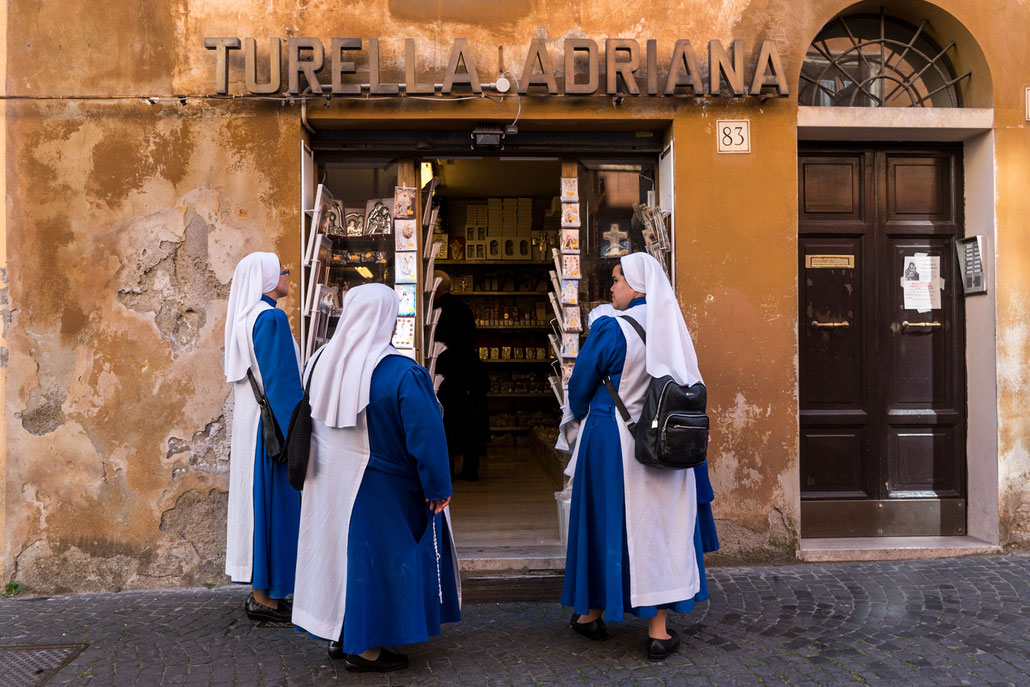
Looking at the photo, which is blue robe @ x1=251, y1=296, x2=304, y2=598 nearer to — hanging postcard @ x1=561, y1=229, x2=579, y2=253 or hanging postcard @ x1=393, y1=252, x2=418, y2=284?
hanging postcard @ x1=393, y1=252, x2=418, y2=284

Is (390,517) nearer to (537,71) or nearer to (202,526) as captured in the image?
(202,526)

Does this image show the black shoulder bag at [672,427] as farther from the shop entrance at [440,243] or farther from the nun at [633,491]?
the shop entrance at [440,243]

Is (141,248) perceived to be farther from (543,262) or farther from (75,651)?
(543,262)

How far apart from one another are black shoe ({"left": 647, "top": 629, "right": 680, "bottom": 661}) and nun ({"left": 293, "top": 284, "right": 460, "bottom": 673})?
1.15m

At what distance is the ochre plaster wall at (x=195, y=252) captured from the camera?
18.7ft

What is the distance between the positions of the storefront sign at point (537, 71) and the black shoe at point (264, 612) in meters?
3.26

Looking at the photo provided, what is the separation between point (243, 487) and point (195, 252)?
1.80 m

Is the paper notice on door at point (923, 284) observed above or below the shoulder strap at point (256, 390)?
above

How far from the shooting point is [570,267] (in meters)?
6.45

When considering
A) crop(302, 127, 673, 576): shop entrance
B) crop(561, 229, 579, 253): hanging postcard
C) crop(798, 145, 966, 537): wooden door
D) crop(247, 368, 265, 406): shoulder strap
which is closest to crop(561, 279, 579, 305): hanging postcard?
crop(302, 127, 673, 576): shop entrance

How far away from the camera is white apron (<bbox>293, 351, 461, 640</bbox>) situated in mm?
3967

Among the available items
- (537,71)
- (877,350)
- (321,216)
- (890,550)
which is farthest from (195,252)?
(890,550)

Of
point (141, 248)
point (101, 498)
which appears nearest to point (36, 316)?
point (141, 248)

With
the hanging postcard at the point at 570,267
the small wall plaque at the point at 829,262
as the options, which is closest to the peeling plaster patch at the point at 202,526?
the hanging postcard at the point at 570,267
